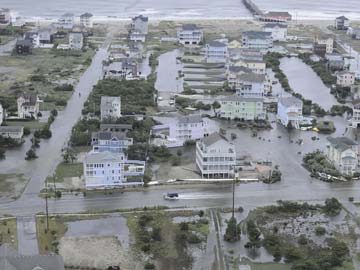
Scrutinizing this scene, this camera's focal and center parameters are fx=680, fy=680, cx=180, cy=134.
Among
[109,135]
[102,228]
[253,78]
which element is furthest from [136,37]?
[102,228]

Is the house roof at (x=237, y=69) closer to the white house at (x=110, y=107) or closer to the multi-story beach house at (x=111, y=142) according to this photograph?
the white house at (x=110, y=107)

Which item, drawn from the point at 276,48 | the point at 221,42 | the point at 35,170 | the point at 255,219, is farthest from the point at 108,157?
the point at 276,48

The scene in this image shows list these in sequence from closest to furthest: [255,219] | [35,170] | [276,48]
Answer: [255,219] < [35,170] < [276,48]

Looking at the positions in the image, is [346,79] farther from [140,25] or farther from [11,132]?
[140,25]

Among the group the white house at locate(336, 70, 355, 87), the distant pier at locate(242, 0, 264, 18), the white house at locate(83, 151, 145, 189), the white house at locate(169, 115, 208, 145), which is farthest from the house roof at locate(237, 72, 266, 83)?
the distant pier at locate(242, 0, 264, 18)

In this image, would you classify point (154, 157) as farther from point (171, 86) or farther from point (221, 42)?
point (221, 42)

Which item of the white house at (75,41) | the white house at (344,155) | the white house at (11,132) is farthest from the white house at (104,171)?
the white house at (75,41)

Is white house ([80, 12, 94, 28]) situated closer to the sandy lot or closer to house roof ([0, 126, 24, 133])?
house roof ([0, 126, 24, 133])
